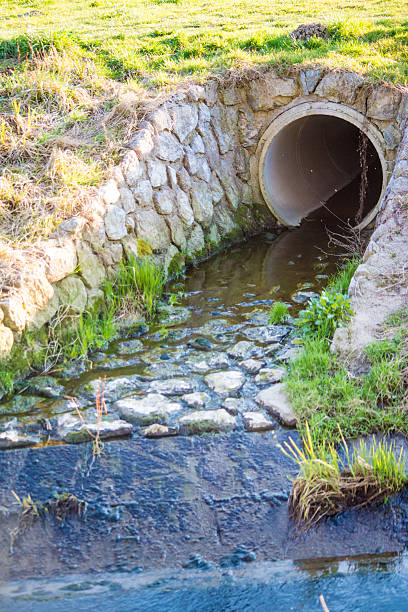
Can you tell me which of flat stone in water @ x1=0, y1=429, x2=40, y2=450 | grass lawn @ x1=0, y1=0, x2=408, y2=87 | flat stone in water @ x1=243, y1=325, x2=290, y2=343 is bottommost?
flat stone in water @ x1=0, y1=429, x2=40, y2=450

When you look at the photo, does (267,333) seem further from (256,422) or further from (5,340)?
(5,340)

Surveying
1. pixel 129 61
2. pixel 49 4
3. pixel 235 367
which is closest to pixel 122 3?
pixel 49 4

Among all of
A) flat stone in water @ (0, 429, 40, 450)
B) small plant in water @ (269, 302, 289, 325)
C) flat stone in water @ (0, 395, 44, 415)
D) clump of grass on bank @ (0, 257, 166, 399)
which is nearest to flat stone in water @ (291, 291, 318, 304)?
small plant in water @ (269, 302, 289, 325)

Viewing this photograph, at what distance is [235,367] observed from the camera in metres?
5.17

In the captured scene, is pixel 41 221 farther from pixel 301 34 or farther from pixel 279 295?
pixel 301 34

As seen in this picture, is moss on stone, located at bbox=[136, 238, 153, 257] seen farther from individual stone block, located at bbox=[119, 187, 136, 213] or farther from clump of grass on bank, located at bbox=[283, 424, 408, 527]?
clump of grass on bank, located at bbox=[283, 424, 408, 527]

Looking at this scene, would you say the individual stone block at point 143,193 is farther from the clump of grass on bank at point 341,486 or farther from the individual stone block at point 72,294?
the clump of grass on bank at point 341,486

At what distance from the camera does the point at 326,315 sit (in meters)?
5.33

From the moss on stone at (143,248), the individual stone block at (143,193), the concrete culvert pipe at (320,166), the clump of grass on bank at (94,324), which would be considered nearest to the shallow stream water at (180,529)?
the clump of grass on bank at (94,324)

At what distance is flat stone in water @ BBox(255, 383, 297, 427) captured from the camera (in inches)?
171

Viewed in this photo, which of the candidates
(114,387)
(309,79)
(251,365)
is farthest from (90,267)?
(309,79)

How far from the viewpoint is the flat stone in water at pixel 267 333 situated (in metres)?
5.63

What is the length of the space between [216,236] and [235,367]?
3.06 m

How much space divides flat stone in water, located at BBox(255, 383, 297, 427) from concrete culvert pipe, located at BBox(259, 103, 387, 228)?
13.3ft
